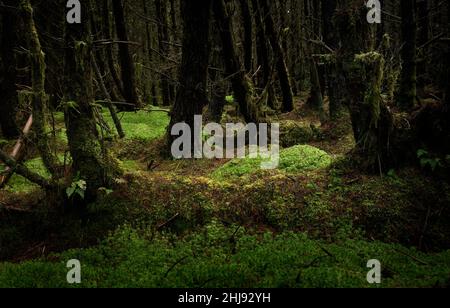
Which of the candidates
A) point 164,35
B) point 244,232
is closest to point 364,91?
point 244,232

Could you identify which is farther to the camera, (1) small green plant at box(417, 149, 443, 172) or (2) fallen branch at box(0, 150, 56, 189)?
(1) small green plant at box(417, 149, 443, 172)

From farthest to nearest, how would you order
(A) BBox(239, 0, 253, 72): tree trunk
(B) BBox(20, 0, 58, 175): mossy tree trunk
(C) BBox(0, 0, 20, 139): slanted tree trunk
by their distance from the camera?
(A) BBox(239, 0, 253, 72): tree trunk < (C) BBox(0, 0, 20, 139): slanted tree trunk < (B) BBox(20, 0, 58, 175): mossy tree trunk

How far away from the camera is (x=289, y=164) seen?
8484mm

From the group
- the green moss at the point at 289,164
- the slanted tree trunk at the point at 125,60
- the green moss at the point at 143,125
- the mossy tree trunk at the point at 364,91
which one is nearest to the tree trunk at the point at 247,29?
the green moss at the point at 143,125

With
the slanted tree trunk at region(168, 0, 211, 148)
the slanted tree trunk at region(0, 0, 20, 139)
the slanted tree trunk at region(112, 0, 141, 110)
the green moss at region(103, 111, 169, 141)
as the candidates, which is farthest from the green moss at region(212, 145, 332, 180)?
the slanted tree trunk at region(112, 0, 141, 110)

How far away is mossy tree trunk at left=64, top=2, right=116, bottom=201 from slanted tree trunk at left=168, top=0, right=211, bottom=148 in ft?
13.5

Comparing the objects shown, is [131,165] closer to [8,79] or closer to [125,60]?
[8,79]

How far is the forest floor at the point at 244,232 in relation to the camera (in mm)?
4922

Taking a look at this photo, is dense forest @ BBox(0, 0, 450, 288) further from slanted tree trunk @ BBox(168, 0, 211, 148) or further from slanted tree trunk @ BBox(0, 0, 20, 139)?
slanted tree trunk @ BBox(0, 0, 20, 139)

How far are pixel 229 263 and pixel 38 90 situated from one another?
4228mm

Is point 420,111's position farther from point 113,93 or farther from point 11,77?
point 113,93

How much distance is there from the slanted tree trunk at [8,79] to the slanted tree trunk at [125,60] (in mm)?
6119

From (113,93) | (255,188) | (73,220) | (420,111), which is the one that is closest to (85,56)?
(73,220)

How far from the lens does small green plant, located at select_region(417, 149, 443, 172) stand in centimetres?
631
